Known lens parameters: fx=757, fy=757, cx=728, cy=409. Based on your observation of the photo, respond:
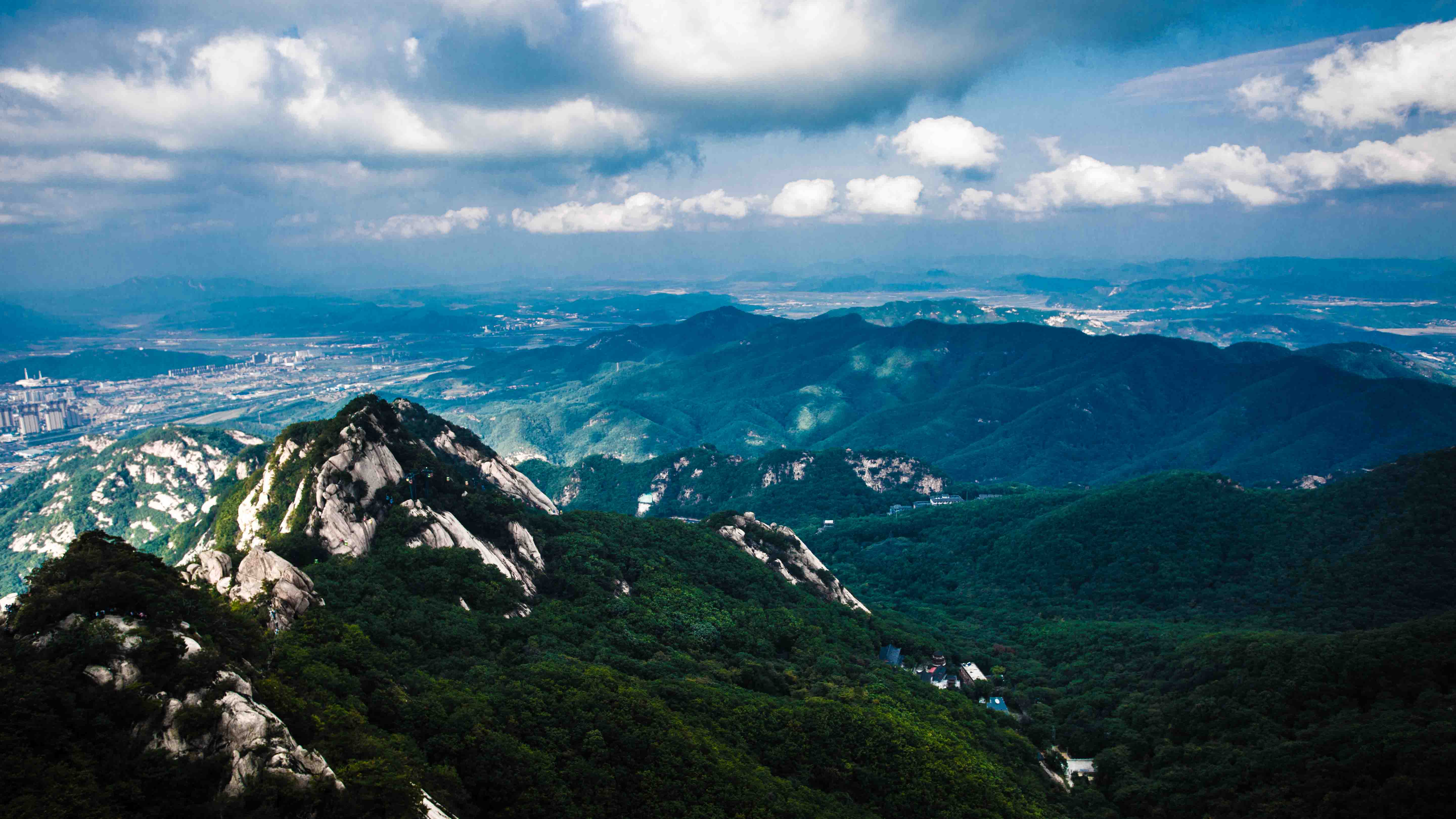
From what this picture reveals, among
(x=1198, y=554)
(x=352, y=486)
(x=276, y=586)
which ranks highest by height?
(x=276, y=586)

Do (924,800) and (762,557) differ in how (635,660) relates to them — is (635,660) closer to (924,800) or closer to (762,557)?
(924,800)

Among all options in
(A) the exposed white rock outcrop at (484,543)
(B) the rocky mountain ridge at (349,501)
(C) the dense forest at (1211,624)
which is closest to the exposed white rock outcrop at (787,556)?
(C) the dense forest at (1211,624)

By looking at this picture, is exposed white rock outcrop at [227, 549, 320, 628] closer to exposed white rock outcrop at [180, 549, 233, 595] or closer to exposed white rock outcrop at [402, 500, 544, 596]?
exposed white rock outcrop at [180, 549, 233, 595]

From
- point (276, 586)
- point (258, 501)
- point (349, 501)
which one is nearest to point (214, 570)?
point (276, 586)

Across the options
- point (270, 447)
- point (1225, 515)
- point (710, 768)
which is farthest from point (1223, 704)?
point (270, 447)

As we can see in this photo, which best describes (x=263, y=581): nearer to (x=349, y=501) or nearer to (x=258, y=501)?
(x=349, y=501)
